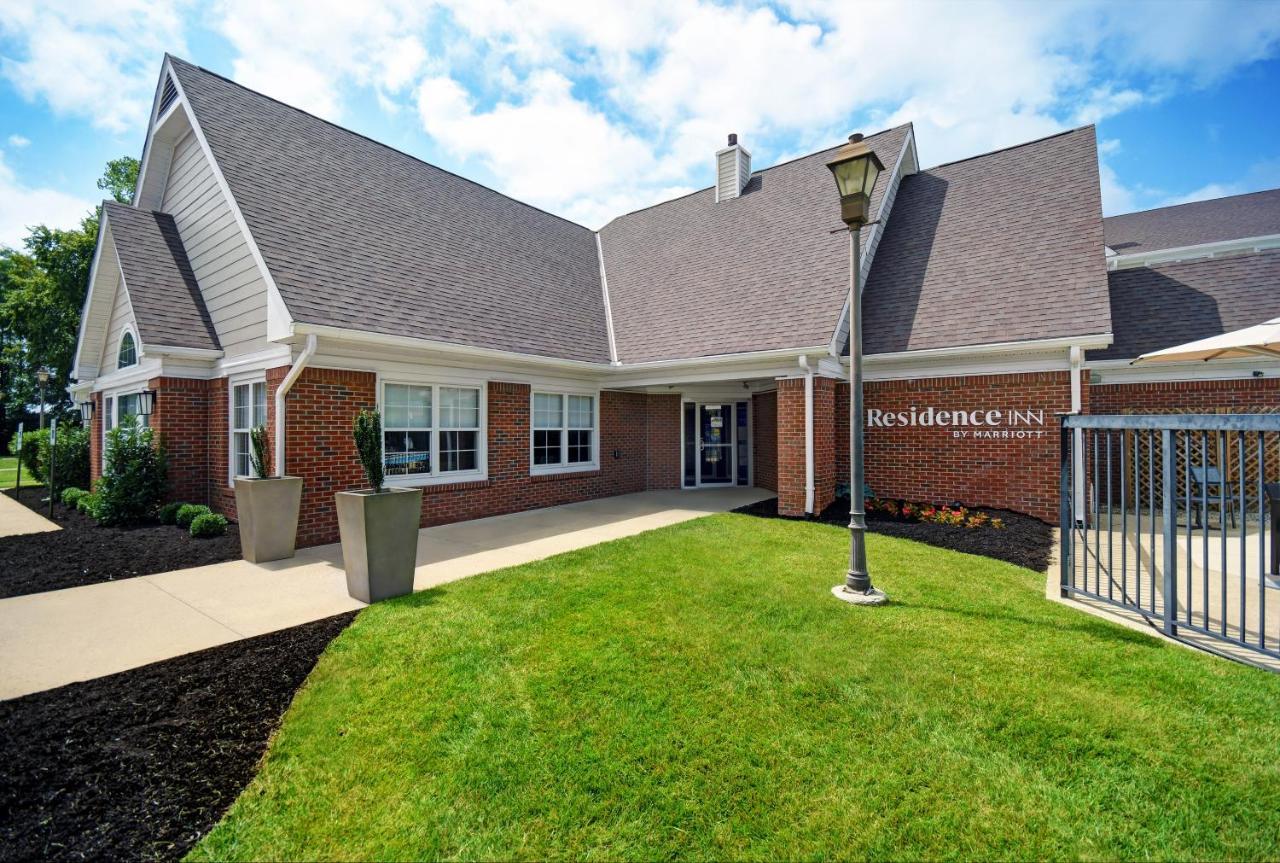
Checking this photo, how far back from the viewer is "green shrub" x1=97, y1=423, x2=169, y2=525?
9.27 meters

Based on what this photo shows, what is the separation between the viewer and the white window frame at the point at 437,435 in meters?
8.97


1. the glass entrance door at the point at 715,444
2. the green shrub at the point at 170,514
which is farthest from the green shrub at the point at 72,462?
the glass entrance door at the point at 715,444

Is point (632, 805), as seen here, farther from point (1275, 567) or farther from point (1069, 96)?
point (1069, 96)

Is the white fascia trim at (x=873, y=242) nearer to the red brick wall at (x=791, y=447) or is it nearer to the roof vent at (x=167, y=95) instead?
the red brick wall at (x=791, y=447)

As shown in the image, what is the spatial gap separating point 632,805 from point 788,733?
109cm

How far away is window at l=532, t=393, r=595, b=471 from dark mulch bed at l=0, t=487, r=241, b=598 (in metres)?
5.45

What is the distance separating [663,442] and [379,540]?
31.1 feet

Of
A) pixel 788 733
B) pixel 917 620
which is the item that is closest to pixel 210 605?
pixel 788 733

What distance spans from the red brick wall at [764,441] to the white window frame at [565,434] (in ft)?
14.3

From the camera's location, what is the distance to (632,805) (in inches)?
108

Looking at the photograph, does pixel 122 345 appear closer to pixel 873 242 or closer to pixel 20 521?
pixel 20 521

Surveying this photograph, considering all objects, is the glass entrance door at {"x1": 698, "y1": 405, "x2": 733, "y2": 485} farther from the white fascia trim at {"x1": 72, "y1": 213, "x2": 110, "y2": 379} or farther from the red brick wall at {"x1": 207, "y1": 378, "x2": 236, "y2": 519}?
the white fascia trim at {"x1": 72, "y1": 213, "x2": 110, "y2": 379}

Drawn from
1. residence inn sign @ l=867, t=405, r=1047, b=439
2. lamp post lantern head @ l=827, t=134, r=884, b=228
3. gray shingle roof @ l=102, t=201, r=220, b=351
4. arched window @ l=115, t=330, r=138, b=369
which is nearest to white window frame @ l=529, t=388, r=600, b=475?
gray shingle roof @ l=102, t=201, r=220, b=351

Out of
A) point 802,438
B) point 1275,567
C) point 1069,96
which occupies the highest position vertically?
point 1069,96
